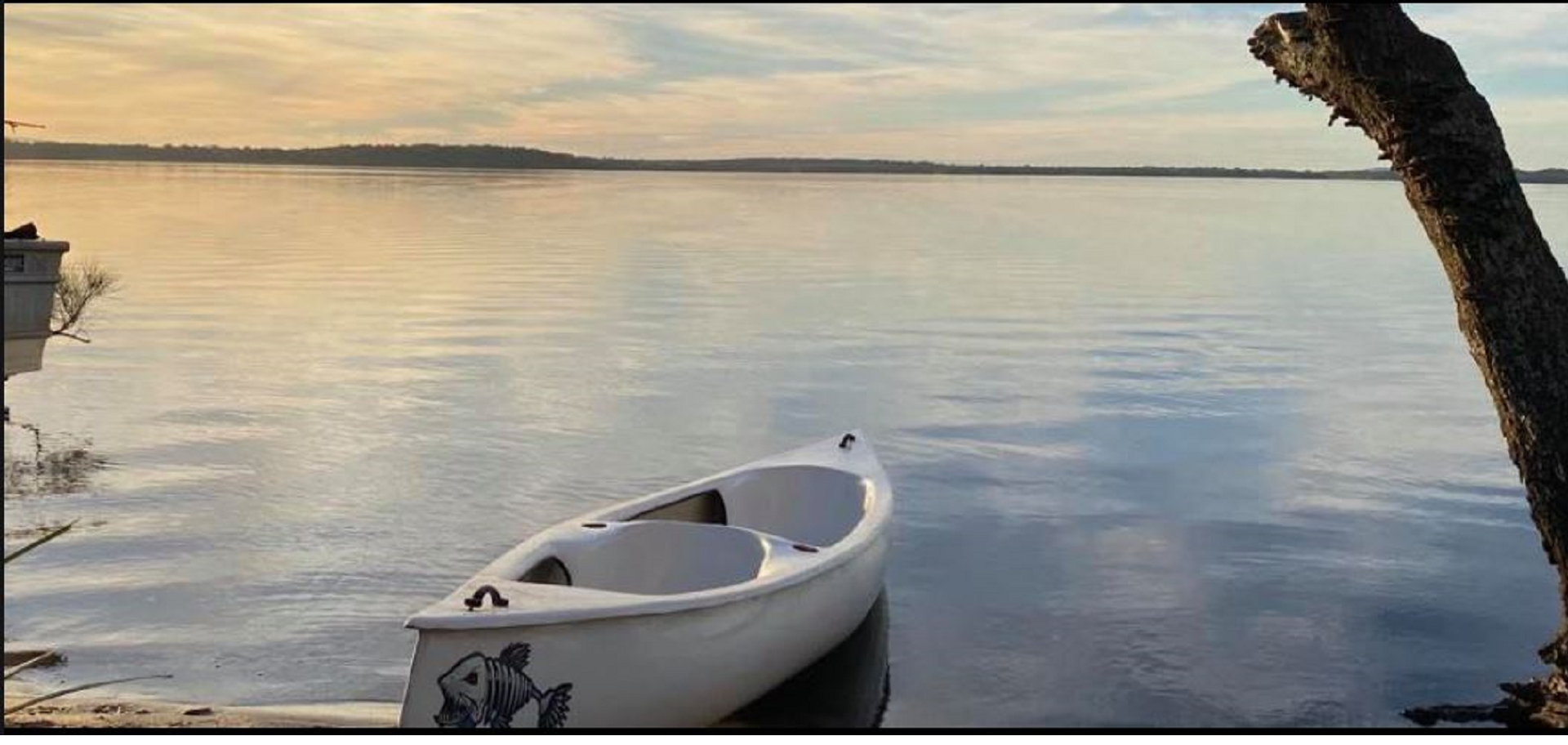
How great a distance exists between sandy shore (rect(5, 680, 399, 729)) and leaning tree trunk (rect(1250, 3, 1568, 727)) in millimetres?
4054

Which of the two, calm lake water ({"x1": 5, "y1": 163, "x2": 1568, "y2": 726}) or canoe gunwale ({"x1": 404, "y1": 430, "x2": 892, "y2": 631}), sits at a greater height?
canoe gunwale ({"x1": 404, "y1": 430, "x2": 892, "y2": 631})

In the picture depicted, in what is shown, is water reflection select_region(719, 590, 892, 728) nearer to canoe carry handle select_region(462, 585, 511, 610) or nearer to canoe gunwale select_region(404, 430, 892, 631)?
canoe gunwale select_region(404, 430, 892, 631)

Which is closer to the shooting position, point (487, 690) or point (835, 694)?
point (487, 690)

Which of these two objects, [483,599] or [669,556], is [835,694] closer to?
[669,556]

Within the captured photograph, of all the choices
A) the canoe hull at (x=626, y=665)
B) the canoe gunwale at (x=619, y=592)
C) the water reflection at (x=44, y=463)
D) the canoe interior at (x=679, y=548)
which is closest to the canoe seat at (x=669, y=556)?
the canoe interior at (x=679, y=548)

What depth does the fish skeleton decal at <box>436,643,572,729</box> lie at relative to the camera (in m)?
4.57

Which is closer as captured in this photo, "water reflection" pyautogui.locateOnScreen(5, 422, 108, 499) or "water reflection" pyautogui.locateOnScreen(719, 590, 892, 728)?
"water reflection" pyautogui.locateOnScreen(719, 590, 892, 728)

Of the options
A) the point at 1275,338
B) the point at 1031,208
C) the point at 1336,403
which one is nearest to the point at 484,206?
the point at 1031,208

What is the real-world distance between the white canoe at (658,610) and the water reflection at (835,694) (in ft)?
0.67

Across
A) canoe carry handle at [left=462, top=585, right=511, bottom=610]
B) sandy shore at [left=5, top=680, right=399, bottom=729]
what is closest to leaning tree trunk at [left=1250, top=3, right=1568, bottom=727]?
canoe carry handle at [left=462, top=585, right=511, bottom=610]

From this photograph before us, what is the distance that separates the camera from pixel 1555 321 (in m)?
4.76

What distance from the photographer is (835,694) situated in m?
6.42

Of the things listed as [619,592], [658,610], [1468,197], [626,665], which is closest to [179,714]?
[619,592]

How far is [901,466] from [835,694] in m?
4.78
